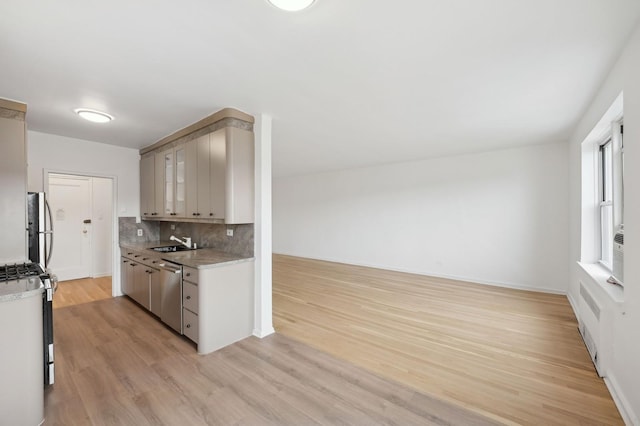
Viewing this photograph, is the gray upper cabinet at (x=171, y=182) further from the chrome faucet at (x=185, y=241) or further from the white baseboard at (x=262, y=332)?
the white baseboard at (x=262, y=332)

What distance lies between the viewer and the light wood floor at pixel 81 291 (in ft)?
13.9

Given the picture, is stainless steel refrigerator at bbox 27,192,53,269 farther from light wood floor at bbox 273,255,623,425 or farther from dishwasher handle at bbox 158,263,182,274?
light wood floor at bbox 273,255,623,425

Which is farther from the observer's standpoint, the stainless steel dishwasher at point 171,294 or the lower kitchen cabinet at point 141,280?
the lower kitchen cabinet at point 141,280

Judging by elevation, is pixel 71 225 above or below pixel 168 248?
above

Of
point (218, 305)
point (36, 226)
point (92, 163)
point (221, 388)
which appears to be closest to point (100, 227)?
point (92, 163)

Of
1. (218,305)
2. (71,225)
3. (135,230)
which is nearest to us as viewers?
(218,305)

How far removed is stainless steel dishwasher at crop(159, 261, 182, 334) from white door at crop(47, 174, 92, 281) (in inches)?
150

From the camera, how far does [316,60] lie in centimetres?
204

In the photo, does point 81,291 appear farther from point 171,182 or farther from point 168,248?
point 171,182

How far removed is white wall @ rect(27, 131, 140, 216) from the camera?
376 cm

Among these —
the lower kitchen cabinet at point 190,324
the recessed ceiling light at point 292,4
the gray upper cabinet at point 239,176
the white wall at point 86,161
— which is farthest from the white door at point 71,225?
the recessed ceiling light at point 292,4

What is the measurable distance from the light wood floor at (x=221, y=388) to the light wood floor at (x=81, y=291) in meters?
1.52

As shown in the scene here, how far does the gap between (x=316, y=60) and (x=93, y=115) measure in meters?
2.67

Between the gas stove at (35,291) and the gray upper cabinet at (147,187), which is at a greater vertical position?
the gray upper cabinet at (147,187)
